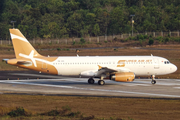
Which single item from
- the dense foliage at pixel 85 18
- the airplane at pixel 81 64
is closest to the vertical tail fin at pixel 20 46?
the airplane at pixel 81 64

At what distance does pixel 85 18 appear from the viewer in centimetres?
12925

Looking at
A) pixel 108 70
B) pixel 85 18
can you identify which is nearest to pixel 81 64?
pixel 108 70

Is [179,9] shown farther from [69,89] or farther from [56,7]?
[69,89]

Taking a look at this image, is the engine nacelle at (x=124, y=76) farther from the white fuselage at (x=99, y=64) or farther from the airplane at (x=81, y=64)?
the white fuselage at (x=99, y=64)

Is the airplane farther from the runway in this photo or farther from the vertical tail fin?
the runway

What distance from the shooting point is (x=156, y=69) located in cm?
4162

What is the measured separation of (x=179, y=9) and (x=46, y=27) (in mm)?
57213

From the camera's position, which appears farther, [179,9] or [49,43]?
[179,9]

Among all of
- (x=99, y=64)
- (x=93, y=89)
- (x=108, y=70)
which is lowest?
(x=93, y=89)

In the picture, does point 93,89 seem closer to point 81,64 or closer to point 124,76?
point 124,76

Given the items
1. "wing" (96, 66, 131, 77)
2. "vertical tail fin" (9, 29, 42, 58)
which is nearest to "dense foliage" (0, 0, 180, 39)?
"vertical tail fin" (9, 29, 42, 58)

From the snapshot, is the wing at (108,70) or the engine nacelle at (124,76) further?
the wing at (108,70)

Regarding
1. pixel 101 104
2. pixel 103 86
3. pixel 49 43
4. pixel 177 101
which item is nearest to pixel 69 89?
pixel 103 86

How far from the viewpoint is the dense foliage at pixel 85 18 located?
12256 centimetres
